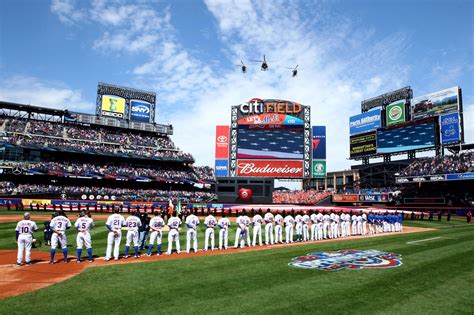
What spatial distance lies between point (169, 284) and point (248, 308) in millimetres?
2717

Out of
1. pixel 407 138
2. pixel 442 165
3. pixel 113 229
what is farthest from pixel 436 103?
→ pixel 113 229

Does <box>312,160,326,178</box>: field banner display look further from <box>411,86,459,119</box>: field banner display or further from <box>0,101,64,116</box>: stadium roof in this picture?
<box>0,101,64,116</box>: stadium roof

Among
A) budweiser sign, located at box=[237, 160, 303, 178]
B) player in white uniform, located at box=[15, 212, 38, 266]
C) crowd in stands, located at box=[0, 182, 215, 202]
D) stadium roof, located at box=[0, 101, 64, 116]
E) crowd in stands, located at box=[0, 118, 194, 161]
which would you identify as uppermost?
stadium roof, located at box=[0, 101, 64, 116]

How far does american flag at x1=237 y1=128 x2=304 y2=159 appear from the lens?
62.0 metres

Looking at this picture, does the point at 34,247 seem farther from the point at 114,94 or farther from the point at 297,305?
the point at 114,94

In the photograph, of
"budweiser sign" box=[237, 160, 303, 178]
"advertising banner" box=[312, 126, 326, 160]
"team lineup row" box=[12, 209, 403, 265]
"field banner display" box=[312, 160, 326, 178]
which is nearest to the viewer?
"team lineup row" box=[12, 209, 403, 265]

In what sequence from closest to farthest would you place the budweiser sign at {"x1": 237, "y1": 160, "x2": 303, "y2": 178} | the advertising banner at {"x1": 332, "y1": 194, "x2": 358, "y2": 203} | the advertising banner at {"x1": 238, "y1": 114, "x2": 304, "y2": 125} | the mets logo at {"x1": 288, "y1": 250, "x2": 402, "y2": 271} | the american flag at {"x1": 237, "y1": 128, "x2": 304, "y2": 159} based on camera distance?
1. the mets logo at {"x1": 288, "y1": 250, "x2": 402, "y2": 271}
2. the advertising banner at {"x1": 332, "y1": 194, "x2": 358, "y2": 203}
3. the budweiser sign at {"x1": 237, "y1": 160, "x2": 303, "y2": 178}
4. the american flag at {"x1": 237, "y1": 128, "x2": 304, "y2": 159}
5. the advertising banner at {"x1": 238, "y1": 114, "x2": 304, "y2": 125}

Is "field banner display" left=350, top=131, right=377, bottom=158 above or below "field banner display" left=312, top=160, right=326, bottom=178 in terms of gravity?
above

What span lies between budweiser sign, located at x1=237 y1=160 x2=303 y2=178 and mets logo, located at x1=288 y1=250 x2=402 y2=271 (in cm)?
4702

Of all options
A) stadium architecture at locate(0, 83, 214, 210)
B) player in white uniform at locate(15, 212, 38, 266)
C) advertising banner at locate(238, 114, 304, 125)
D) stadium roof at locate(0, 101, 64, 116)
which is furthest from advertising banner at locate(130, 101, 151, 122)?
player in white uniform at locate(15, 212, 38, 266)

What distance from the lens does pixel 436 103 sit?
5484 cm

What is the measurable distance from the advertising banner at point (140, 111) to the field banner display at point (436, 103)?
4972 cm

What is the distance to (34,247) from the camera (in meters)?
15.8

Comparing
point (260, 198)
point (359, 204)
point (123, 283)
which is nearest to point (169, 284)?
point (123, 283)
